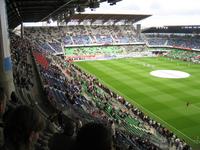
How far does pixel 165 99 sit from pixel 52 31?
48.8 m

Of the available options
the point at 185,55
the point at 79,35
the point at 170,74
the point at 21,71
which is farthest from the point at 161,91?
the point at 79,35

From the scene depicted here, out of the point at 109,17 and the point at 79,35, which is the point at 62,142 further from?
the point at 79,35

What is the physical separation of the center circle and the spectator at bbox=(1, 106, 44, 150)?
4273 cm

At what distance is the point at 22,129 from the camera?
117 inches

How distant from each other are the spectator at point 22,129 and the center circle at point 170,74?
42.7 m

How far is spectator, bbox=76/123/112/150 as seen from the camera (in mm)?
2838

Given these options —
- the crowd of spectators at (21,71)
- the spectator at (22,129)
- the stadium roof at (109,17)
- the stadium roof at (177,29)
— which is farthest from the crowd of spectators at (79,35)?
the spectator at (22,129)

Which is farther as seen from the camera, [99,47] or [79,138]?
[99,47]

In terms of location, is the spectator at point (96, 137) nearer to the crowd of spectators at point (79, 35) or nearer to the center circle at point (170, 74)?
the center circle at point (170, 74)

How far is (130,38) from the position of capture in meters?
81.2

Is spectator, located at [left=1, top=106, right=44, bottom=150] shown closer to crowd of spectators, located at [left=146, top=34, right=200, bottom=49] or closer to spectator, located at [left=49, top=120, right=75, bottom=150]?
spectator, located at [left=49, top=120, right=75, bottom=150]

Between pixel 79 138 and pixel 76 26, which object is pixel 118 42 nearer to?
pixel 76 26

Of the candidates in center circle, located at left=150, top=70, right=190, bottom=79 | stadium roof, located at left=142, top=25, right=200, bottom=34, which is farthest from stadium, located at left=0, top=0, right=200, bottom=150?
center circle, located at left=150, top=70, right=190, bottom=79

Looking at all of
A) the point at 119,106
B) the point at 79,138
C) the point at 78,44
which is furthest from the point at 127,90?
the point at 78,44
